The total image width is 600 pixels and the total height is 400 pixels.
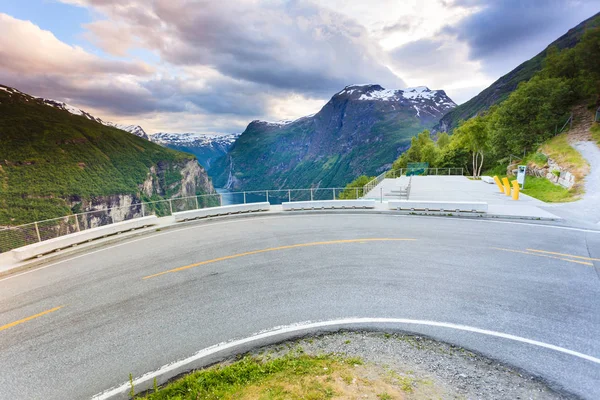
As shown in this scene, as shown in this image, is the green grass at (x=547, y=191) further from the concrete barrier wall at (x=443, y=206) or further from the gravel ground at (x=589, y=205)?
the concrete barrier wall at (x=443, y=206)

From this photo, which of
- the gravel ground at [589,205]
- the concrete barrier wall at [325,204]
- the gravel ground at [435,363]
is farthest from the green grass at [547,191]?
the gravel ground at [435,363]

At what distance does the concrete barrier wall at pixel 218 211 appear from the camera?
16234 millimetres

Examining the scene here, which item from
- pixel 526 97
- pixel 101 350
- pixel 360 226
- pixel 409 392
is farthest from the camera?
pixel 526 97

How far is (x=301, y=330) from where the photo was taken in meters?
5.84

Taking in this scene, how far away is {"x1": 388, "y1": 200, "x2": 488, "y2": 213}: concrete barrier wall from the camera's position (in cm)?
1591

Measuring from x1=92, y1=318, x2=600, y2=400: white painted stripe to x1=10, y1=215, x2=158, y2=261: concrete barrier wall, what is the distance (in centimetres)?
1007

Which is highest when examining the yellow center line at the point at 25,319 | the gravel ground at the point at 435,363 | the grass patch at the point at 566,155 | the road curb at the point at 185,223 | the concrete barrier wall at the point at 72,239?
the grass patch at the point at 566,155

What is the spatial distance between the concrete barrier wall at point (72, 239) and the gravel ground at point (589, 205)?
2385cm

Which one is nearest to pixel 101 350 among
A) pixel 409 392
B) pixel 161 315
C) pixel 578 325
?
pixel 161 315

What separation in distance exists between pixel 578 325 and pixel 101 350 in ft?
32.7

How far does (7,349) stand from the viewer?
5.52 meters

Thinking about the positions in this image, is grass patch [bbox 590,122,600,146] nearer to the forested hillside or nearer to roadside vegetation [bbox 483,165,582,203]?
roadside vegetation [bbox 483,165,582,203]

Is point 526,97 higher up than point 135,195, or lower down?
higher up

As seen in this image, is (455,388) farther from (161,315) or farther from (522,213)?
(522,213)
